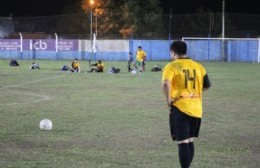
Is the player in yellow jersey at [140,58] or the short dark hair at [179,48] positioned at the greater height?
the short dark hair at [179,48]

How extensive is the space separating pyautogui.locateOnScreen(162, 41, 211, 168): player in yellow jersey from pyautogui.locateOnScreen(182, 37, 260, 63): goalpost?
42286 millimetres

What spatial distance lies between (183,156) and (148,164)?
1257 mm

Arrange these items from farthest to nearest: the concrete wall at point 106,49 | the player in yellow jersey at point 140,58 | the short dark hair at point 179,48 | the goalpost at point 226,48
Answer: the concrete wall at point 106,49 < the goalpost at point 226,48 < the player in yellow jersey at point 140,58 < the short dark hair at point 179,48

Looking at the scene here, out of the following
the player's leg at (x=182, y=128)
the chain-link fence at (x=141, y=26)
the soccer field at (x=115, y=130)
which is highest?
the chain-link fence at (x=141, y=26)

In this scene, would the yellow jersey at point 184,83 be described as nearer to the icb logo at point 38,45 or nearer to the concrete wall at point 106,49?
the concrete wall at point 106,49

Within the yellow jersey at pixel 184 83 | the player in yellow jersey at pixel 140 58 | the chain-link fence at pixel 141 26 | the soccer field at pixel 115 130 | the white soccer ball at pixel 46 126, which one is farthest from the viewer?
the chain-link fence at pixel 141 26

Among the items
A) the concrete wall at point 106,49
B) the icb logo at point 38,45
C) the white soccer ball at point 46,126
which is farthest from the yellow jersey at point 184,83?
the icb logo at point 38,45

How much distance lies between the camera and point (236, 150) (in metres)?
9.47

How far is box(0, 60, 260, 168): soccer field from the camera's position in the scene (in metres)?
8.67

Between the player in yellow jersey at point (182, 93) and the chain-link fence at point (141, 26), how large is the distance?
46198mm

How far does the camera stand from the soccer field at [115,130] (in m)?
8.67

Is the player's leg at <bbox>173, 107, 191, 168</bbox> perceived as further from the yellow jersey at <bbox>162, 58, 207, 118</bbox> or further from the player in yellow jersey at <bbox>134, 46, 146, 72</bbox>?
the player in yellow jersey at <bbox>134, 46, 146, 72</bbox>

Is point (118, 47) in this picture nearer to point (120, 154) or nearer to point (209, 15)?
point (209, 15)

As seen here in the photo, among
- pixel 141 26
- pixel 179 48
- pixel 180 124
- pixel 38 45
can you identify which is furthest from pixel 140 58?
pixel 180 124
